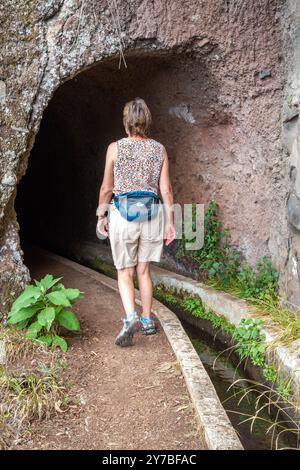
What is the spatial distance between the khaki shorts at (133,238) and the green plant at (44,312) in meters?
0.49

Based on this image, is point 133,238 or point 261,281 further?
point 261,281

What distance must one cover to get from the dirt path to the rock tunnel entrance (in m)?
2.56

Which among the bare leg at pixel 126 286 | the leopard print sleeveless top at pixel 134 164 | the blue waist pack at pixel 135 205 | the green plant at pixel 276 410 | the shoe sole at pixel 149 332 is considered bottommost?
the green plant at pixel 276 410

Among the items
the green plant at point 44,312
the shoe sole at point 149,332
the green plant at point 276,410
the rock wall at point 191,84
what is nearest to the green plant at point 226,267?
the rock wall at point 191,84

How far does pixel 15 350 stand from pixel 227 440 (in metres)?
2.00

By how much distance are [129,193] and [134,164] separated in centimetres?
25

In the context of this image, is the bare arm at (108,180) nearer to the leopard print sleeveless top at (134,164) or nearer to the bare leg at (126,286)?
the leopard print sleeveless top at (134,164)

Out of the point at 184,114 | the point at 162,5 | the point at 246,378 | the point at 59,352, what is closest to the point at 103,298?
the point at 59,352

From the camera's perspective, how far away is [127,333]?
15.6ft

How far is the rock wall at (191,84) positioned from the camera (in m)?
5.21

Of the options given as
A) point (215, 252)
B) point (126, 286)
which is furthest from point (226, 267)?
point (126, 286)

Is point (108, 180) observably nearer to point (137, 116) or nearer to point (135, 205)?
point (135, 205)

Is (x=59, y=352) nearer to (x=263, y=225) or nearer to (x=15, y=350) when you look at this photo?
(x=15, y=350)

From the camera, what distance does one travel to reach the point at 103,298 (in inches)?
238
